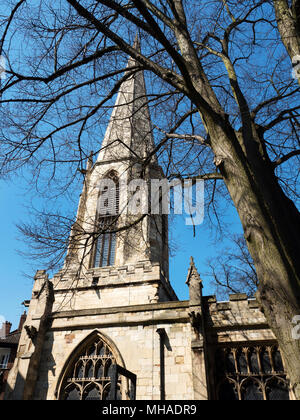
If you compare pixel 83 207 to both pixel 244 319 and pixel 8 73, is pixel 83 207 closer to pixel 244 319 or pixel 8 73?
pixel 244 319

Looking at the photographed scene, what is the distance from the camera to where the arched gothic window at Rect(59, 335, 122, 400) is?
855cm

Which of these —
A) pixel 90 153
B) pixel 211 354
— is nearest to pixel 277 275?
pixel 90 153

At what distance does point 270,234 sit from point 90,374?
25.1 feet

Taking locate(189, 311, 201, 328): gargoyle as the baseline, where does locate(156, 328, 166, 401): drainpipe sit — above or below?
below

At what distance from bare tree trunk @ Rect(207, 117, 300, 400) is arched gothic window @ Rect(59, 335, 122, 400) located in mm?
6730

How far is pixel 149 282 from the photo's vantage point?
1319 centimetres

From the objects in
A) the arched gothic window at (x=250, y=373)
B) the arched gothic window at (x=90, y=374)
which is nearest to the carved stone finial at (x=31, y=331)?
the arched gothic window at (x=90, y=374)

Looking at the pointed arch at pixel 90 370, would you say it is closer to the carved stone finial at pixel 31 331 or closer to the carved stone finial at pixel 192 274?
the carved stone finial at pixel 31 331

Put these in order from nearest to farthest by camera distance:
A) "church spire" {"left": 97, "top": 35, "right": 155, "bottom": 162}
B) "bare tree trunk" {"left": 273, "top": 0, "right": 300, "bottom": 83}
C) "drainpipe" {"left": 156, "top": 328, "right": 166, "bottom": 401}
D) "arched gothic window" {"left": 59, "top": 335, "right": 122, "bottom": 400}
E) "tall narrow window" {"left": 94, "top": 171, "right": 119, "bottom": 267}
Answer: "bare tree trunk" {"left": 273, "top": 0, "right": 300, "bottom": 83}, "church spire" {"left": 97, "top": 35, "right": 155, "bottom": 162}, "drainpipe" {"left": 156, "top": 328, "right": 166, "bottom": 401}, "arched gothic window" {"left": 59, "top": 335, "right": 122, "bottom": 400}, "tall narrow window" {"left": 94, "top": 171, "right": 119, "bottom": 267}

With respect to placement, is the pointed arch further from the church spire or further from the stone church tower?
the church spire

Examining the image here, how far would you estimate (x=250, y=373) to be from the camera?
7762 mm

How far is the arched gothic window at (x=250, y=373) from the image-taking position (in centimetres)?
750

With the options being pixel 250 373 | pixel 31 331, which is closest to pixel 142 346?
pixel 250 373

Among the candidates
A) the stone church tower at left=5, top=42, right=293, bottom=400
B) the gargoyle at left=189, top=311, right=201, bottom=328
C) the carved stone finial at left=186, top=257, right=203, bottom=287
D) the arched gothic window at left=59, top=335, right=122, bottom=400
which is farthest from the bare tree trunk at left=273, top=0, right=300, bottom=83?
the arched gothic window at left=59, top=335, right=122, bottom=400
